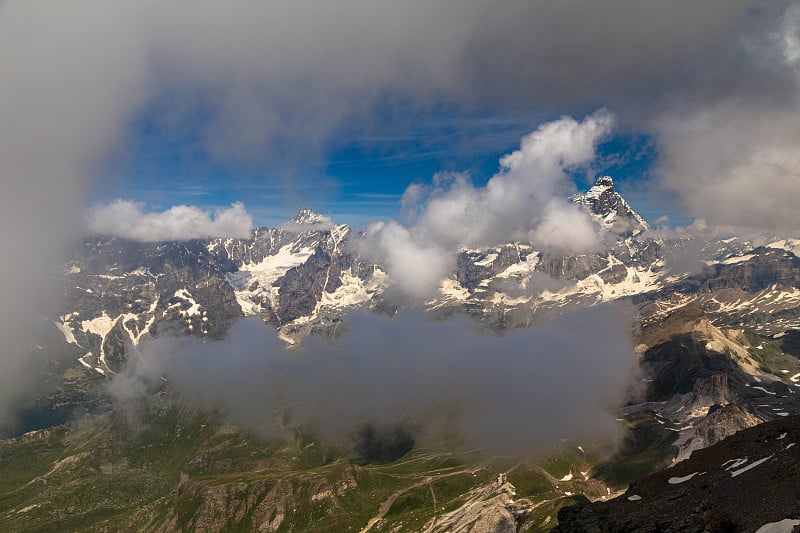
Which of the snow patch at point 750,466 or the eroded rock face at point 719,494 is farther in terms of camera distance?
the snow patch at point 750,466

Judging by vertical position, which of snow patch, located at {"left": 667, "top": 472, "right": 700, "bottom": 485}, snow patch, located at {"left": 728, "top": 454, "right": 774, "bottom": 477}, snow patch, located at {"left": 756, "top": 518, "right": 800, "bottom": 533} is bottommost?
snow patch, located at {"left": 667, "top": 472, "right": 700, "bottom": 485}

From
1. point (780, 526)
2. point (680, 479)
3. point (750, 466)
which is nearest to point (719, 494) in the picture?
point (750, 466)

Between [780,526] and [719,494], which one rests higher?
[780,526]

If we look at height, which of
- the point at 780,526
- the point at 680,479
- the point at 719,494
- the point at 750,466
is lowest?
the point at 680,479

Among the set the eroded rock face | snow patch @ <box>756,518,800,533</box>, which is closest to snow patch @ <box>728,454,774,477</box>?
the eroded rock face

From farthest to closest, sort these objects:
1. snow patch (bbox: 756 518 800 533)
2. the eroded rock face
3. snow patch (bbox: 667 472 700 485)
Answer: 1. snow patch (bbox: 667 472 700 485)
2. the eroded rock face
3. snow patch (bbox: 756 518 800 533)

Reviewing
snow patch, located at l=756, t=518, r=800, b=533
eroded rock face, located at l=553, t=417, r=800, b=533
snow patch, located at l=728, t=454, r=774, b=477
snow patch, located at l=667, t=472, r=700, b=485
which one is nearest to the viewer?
snow patch, located at l=756, t=518, r=800, b=533

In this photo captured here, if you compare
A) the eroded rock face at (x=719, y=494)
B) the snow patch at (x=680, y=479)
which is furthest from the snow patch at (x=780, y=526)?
the snow patch at (x=680, y=479)

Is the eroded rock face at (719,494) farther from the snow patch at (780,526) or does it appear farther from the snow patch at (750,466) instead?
the snow patch at (780,526)

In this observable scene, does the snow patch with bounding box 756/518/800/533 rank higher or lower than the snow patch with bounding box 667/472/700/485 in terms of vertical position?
higher

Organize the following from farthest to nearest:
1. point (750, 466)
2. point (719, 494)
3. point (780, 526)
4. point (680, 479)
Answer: point (680, 479), point (750, 466), point (719, 494), point (780, 526)

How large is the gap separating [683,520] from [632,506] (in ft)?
72.0

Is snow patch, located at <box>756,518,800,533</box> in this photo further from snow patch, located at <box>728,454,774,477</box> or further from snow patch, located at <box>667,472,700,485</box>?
snow patch, located at <box>667,472,700,485</box>

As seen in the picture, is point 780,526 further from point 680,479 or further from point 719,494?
point 680,479
